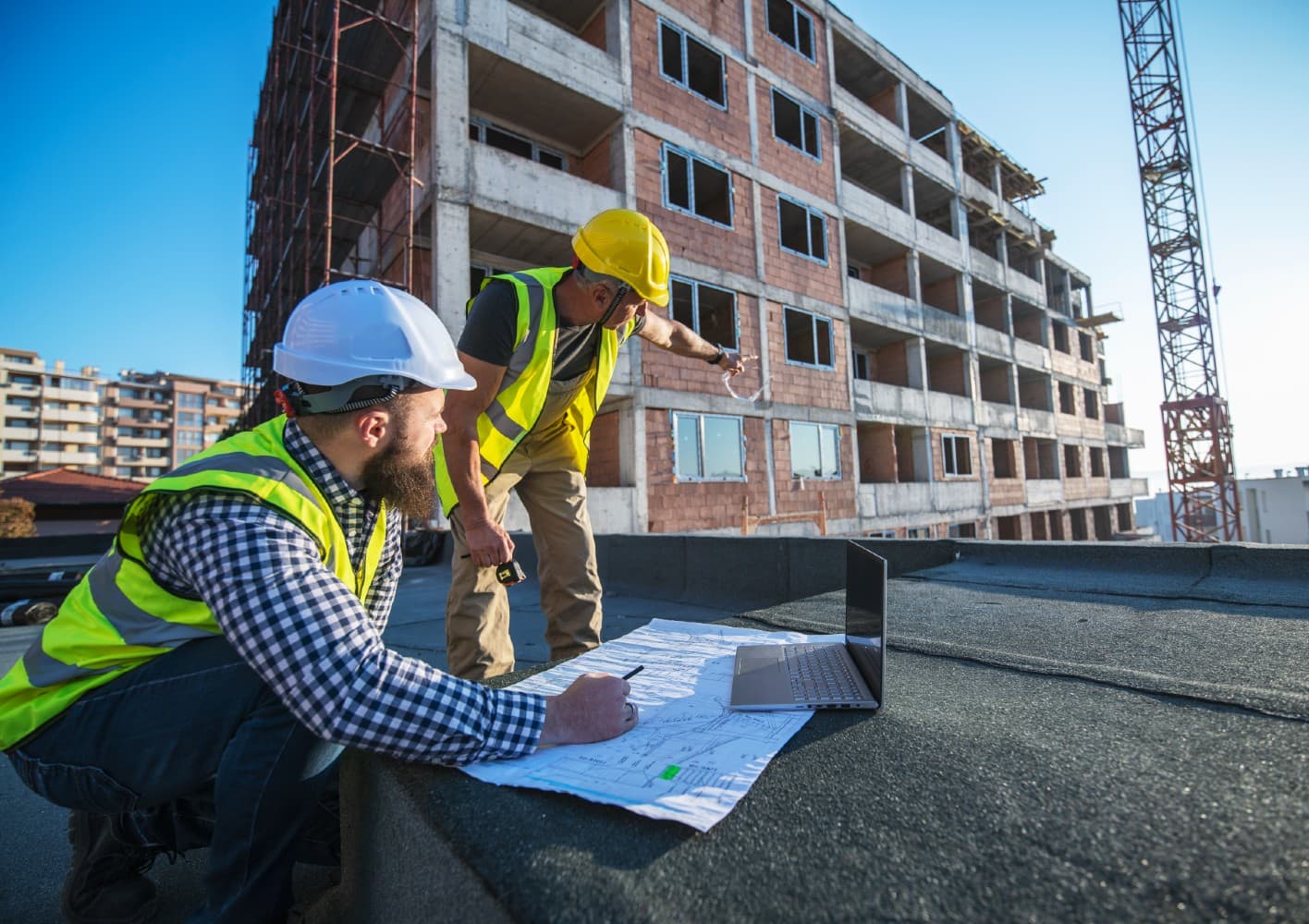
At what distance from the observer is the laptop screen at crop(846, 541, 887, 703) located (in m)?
1.40

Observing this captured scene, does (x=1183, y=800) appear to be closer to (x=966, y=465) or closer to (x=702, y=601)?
(x=702, y=601)

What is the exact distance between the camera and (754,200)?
1273cm

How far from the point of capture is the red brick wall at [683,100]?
36.2ft

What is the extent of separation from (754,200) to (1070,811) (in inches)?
525

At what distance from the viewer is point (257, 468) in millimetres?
1226

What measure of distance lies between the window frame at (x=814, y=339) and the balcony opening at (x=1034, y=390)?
41.1 ft

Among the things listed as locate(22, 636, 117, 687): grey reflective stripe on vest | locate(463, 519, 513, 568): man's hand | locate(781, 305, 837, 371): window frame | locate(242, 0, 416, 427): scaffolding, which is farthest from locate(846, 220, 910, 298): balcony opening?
locate(22, 636, 117, 687): grey reflective stripe on vest

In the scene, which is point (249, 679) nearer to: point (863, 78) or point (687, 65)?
point (687, 65)

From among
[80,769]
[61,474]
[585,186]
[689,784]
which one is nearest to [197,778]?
[80,769]

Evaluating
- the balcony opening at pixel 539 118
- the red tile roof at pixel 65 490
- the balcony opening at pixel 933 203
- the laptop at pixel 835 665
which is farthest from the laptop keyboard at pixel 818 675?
the red tile roof at pixel 65 490

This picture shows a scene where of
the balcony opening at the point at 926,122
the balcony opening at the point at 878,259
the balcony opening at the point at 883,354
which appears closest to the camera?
the balcony opening at the point at 878,259

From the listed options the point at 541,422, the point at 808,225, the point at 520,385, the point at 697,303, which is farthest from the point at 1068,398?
the point at 520,385

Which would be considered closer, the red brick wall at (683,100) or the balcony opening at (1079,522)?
the red brick wall at (683,100)

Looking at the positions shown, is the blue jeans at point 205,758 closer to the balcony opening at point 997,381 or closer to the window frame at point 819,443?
the window frame at point 819,443
